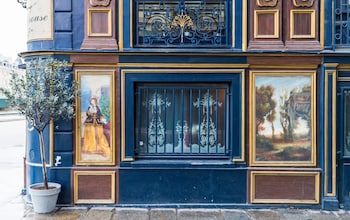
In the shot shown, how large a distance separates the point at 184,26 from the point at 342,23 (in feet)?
9.83

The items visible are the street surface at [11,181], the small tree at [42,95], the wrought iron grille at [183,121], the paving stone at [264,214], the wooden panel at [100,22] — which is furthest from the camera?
the wrought iron grille at [183,121]

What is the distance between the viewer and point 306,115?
287 inches

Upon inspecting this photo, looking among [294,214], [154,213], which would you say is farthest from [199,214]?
[294,214]

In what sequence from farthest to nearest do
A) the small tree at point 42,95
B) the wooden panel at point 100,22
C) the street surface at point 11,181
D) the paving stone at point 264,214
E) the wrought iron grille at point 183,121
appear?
1. the wrought iron grille at point 183,121
2. the wooden panel at point 100,22
3. the street surface at point 11,181
4. the paving stone at point 264,214
5. the small tree at point 42,95

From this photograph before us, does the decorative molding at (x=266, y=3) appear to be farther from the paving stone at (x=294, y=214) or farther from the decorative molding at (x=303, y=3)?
the paving stone at (x=294, y=214)

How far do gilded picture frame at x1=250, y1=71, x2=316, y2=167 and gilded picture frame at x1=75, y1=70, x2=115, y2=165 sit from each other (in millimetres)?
2675

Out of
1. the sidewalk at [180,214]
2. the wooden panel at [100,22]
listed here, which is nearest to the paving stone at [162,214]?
the sidewalk at [180,214]

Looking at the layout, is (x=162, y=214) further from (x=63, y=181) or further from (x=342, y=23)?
(x=342, y=23)

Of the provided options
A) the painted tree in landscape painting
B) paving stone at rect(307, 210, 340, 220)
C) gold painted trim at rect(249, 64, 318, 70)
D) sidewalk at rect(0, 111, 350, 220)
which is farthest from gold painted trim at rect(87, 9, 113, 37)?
paving stone at rect(307, 210, 340, 220)

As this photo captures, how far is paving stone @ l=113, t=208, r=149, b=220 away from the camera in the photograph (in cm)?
669

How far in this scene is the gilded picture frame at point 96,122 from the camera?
7.28 meters

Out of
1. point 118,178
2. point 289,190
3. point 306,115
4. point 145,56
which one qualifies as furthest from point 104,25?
point 289,190

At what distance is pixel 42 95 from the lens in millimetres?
6594

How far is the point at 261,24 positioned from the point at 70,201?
16.2ft
